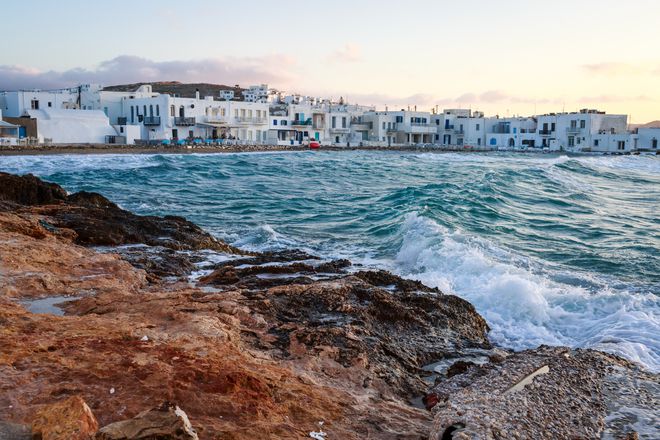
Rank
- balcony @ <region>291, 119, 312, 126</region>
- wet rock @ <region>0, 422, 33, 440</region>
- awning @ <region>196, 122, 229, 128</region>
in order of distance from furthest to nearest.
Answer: balcony @ <region>291, 119, 312, 126</region> < awning @ <region>196, 122, 229, 128</region> < wet rock @ <region>0, 422, 33, 440</region>

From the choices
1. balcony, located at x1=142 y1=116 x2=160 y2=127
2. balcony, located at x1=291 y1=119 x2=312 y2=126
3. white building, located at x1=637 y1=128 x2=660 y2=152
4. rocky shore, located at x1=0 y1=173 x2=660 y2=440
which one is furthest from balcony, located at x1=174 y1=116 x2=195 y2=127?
rocky shore, located at x1=0 y1=173 x2=660 y2=440

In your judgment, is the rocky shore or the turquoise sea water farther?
the turquoise sea water

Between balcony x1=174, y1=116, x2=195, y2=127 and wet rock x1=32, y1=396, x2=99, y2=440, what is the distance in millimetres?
64364

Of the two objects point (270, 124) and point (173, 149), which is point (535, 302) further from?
point (270, 124)

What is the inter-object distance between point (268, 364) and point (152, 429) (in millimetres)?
1995

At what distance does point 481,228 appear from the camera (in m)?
17.7

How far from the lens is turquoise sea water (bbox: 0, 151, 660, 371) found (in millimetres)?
9422

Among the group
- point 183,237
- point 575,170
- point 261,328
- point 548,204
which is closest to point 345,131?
point 575,170

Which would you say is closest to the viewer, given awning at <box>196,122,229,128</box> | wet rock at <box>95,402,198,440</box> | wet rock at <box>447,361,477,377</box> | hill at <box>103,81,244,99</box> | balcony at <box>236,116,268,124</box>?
wet rock at <box>95,402,198,440</box>

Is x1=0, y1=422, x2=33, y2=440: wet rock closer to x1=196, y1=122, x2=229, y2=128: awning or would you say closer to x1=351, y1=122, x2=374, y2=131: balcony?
x1=196, y1=122, x2=229, y2=128: awning

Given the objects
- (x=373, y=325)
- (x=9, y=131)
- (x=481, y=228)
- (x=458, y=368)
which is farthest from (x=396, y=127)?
(x=458, y=368)

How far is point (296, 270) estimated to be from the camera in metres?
10.3

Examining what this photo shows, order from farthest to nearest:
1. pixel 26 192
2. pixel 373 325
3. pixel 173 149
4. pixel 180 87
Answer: pixel 180 87
pixel 173 149
pixel 26 192
pixel 373 325

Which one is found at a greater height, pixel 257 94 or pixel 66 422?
pixel 257 94
